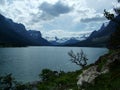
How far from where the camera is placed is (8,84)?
4747 centimetres

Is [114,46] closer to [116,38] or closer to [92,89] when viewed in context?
[116,38]

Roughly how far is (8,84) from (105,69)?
83.6 ft

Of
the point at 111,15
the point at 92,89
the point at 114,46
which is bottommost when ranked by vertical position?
the point at 92,89

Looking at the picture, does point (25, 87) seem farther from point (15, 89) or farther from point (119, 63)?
point (119, 63)

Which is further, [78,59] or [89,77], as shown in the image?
[78,59]

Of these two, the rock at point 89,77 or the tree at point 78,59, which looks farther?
the tree at point 78,59

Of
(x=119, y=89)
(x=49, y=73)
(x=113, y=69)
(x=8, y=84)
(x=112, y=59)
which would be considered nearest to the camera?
(x=119, y=89)

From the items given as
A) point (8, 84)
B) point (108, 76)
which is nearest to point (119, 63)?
point (108, 76)

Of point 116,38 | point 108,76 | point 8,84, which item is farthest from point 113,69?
point 8,84

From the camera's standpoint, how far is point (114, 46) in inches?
1590

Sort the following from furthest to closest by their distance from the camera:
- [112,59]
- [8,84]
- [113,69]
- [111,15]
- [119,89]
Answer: [8,84]
[111,15]
[112,59]
[113,69]
[119,89]

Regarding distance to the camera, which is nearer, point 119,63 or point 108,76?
point 108,76

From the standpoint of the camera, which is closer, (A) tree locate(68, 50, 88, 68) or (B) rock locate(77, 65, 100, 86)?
(B) rock locate(77, 65, 100, 86)

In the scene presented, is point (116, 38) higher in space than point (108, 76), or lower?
higher
